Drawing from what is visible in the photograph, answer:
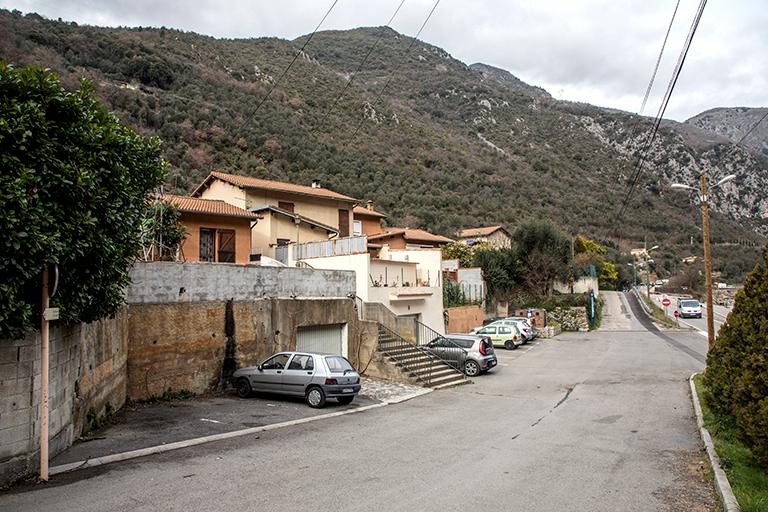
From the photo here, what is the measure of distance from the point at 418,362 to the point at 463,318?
46.9ft

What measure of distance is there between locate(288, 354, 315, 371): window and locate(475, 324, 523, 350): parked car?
18.9 meters

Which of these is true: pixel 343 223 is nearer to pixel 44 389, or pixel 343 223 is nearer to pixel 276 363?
pixel 276 363

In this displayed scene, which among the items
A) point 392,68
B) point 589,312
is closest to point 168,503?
point 589,312

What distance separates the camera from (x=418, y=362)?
66.3 ft

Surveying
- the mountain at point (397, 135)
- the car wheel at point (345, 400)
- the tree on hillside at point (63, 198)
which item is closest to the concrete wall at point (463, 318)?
the car wheel at point (345, 400)

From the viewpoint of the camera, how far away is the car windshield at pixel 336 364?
47.6 ft

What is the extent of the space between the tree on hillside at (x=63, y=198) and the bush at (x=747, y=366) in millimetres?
10007

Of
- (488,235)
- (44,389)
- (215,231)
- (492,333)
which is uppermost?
(488,235)

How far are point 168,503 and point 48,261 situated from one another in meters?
3.58

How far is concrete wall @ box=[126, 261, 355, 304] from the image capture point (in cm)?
1334

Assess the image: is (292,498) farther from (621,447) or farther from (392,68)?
(392,68)

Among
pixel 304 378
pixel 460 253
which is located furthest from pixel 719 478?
pixel 460 253

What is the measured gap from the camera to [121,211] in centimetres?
877

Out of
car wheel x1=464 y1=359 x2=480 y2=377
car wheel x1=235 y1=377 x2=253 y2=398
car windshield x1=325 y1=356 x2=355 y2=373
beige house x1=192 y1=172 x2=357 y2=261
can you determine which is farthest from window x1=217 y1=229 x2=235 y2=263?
car windshield x1=325 y1=356 x2=355 y2=373
